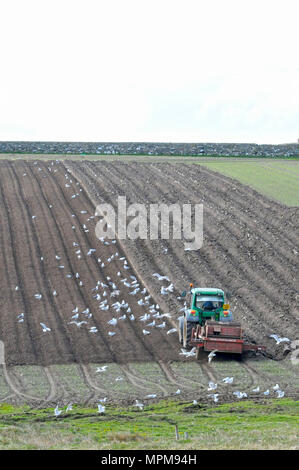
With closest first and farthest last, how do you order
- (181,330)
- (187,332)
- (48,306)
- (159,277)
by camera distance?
1. (187,332)
2. (181,330)
3. (48,306)
4. (159,277)

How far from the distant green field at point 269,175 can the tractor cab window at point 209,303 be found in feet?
67.5

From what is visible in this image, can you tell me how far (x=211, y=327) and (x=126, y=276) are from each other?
930 cm

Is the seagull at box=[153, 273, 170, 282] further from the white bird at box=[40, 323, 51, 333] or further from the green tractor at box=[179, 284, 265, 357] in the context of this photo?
the white bird at box=[40, 323, 51, 333]

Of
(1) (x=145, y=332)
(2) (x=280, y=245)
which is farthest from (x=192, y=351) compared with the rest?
(2) (x=280, y=245)

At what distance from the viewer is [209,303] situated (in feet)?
78.4

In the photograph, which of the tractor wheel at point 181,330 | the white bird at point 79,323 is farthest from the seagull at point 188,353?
the white bird at point 79,323

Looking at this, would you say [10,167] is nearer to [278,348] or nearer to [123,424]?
[278,348]

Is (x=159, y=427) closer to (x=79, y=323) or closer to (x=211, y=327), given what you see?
(x=211, y=327)

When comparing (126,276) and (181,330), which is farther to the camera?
(126,276)

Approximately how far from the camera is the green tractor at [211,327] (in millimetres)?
22391

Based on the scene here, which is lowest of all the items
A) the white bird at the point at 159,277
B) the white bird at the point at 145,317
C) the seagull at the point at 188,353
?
the seagull at the point at 188,353

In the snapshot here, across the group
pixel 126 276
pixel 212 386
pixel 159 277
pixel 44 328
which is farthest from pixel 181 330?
pixel 126 276

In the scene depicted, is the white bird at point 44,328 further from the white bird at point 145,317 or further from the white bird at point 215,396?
the white bird at point 215,396

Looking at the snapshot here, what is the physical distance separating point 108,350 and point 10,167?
33.0 m
